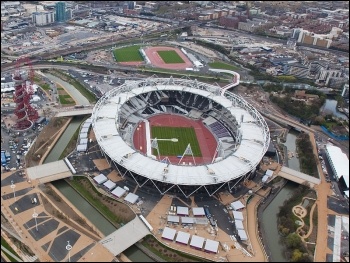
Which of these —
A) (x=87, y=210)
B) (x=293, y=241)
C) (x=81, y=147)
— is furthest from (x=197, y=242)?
(x=81, y=147)

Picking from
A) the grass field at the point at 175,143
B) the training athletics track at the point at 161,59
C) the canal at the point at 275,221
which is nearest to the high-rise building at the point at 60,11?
the training athletics track at the point at 161,59

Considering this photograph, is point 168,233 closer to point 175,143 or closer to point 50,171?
point 50,171

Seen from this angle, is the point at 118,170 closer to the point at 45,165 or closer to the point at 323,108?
the point at 45,165

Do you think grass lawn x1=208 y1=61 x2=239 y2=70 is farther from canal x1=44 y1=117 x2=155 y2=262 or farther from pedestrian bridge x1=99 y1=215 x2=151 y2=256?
pedestrian bridge x1=99 y1=215 x2=151 y2=256

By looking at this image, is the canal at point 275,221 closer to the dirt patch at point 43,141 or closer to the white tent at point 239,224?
the white tent at point 239,224

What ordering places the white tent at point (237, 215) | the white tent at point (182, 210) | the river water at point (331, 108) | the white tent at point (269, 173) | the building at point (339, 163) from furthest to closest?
the river water at point (331, 108) < the white tent at point (269, 173) < the building at point (339, 163) < the white tent at point (237, 215) < the white tent at point (182, 210)

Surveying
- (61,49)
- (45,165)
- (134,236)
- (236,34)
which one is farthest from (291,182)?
(236,34)

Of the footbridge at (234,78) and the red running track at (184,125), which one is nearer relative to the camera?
the red running track at (184,125)
